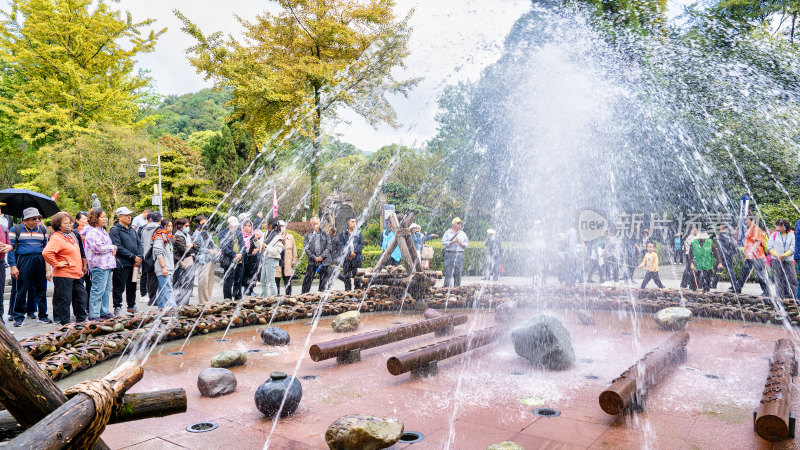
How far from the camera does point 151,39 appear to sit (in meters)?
30.0

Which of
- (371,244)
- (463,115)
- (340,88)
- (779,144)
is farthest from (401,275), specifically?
(463,115)

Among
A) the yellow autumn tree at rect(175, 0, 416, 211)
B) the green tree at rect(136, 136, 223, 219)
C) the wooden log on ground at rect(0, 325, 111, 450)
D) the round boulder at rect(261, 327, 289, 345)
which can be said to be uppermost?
the yellow autumn tree at rect(175, 0, 416, 211)

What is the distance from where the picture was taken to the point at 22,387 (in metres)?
2.06

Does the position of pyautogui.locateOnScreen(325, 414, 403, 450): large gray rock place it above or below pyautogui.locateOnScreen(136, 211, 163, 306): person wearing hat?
below

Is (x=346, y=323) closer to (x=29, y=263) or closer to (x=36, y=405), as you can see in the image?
(x=29, y=263)

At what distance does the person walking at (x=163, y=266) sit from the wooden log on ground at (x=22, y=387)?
300 inches

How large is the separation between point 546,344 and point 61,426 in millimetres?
4638

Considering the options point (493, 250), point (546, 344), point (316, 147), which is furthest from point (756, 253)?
point (316, 147)

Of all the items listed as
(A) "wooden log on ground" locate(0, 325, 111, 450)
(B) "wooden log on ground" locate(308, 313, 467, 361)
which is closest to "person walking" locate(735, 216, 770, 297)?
(B) "wooden log on ground" locate(308, 313, 467, 361)

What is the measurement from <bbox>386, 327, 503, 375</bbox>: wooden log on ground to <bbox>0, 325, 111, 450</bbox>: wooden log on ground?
3145 mm

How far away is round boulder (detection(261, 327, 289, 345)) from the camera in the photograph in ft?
22.7

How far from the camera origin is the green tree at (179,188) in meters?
30.3

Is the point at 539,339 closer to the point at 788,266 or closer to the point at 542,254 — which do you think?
the point at 788,266

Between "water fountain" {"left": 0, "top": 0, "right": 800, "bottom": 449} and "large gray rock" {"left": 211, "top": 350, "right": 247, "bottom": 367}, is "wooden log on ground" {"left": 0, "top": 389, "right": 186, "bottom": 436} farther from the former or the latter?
"large gray rock" {"left": 211, "top": 350, "right": 247, "bottom": 367}
